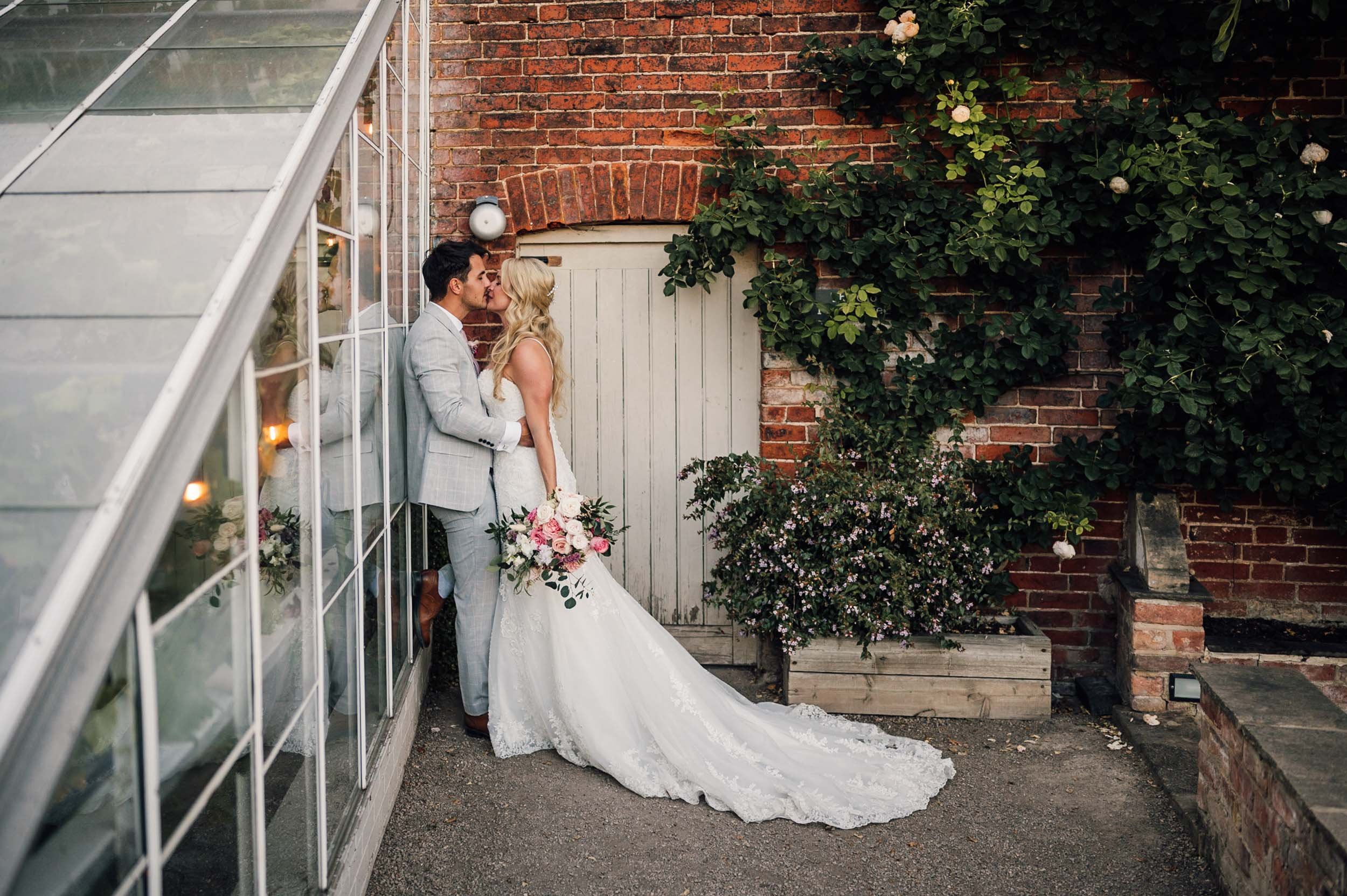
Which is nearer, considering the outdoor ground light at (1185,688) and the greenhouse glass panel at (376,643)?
the greenhouse glass panel at (376,643)

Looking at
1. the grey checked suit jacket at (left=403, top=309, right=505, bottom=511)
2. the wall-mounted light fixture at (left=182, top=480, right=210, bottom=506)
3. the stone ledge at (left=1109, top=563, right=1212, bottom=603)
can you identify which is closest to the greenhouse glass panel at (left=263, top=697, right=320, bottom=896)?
the wall-mounted light fixture at (left=182, top=480, right=210, bottom=506)

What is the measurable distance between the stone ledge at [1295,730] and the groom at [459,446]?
2573mm

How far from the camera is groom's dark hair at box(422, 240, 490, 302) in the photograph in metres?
3.69

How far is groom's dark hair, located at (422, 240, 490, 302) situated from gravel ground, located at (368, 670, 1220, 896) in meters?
1.82

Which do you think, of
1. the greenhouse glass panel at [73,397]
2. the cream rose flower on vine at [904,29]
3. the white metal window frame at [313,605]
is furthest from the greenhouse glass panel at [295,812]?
the cream rose flower on vine at [904,29]

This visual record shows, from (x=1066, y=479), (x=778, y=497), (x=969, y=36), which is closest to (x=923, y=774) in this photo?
(x=778, y=497)

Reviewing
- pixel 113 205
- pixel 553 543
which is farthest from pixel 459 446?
pixel 113 205

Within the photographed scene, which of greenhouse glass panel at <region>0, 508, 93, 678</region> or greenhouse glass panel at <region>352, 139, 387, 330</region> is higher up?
greenhouse glass panel at <region>352, 139, 387, 330</region>

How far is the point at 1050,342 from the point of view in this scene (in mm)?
4195

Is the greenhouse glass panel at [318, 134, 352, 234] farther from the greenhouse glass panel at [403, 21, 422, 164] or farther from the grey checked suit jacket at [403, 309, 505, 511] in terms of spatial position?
the greenhouse glass panel at [403, 21, 422, 164]

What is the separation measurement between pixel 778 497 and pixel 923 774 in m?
1.28

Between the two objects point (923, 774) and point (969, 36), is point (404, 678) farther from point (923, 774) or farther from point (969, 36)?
point (969, 36)

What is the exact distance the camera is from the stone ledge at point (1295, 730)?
7.26 ft

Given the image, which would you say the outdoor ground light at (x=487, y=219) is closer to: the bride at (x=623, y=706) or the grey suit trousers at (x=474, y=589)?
the bride at (x=623, y=706)
